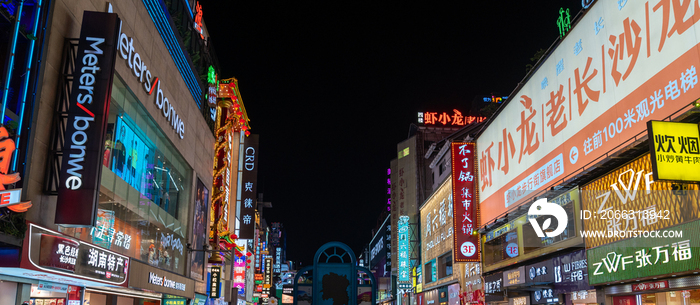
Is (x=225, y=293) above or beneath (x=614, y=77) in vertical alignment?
beneath

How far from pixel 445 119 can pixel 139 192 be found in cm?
5001

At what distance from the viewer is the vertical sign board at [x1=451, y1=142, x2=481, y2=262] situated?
86.1ft

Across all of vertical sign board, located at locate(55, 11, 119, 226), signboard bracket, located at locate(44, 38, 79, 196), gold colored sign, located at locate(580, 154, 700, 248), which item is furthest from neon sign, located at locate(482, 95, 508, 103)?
signboard bracket, located at locate(44, 38, 79, 196)

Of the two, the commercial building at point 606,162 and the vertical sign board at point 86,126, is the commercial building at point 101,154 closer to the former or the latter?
the vertical sign board at point 86,126

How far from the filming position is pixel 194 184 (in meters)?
24.4

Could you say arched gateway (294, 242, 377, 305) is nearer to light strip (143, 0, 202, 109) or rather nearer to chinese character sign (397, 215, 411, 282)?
light strip (143, 0, 202, 109)

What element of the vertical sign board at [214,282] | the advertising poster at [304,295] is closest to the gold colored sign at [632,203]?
the advertising poster at [304,295]

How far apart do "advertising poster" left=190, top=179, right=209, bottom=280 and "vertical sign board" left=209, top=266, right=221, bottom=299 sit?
215cm

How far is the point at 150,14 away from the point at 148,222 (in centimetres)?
712

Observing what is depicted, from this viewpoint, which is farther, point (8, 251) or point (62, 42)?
point (62, 42)

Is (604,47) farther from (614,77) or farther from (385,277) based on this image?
(385,277)

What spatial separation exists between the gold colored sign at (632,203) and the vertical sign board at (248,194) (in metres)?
27.0

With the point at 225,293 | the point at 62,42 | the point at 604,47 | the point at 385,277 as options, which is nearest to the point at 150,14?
the point at 62,42

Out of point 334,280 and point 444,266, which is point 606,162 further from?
point 444,266
